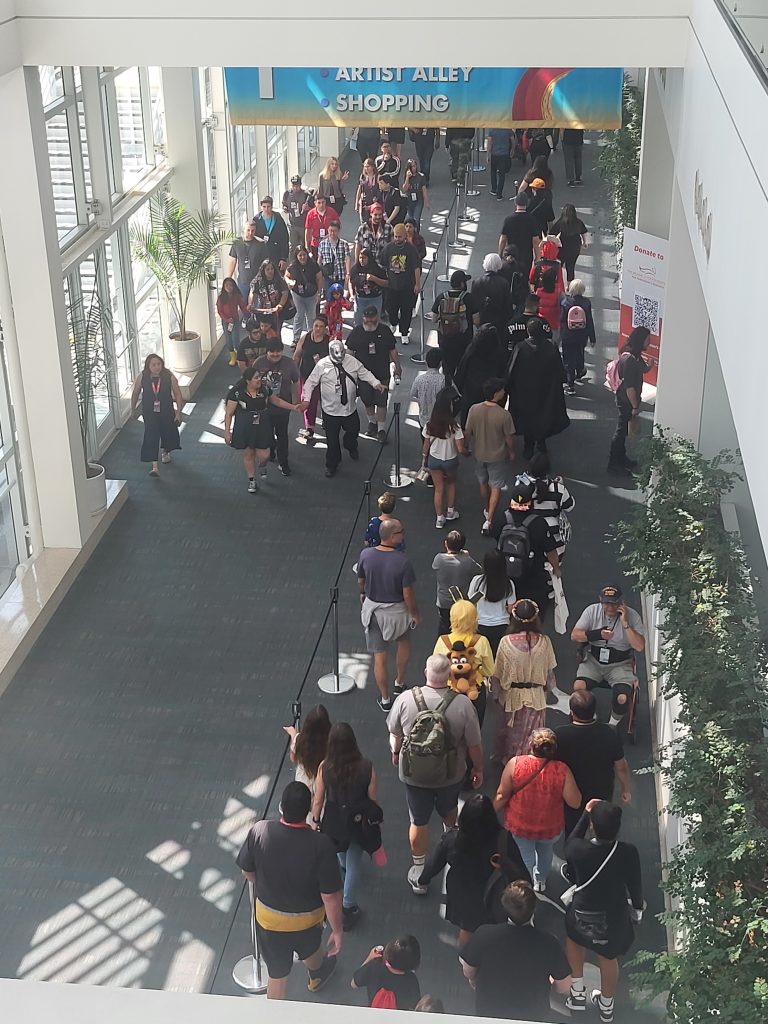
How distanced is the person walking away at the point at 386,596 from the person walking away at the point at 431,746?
120cm

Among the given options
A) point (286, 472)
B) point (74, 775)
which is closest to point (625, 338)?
point (286, 472)

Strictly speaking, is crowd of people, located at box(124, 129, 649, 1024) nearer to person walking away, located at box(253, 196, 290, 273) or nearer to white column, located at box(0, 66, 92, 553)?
person walking away, located at box(253, 196, 290, 273)

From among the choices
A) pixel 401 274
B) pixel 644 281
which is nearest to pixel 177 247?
pixel 401 274

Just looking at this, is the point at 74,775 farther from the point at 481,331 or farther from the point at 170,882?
the point at 481,331

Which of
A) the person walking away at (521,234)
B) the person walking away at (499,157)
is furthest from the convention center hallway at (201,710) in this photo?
the person walking away at (499,157)

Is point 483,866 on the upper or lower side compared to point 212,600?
upper

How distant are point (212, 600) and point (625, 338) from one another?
17.1 ft

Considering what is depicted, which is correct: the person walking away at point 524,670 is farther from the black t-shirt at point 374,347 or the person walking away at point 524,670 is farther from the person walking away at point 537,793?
the black t-shirt at point 374,347

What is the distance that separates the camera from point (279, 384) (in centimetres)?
1250

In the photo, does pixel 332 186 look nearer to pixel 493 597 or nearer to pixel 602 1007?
pixel 493 597

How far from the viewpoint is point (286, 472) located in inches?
500

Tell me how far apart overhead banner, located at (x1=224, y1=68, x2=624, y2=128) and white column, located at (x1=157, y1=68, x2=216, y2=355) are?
4.12 metres

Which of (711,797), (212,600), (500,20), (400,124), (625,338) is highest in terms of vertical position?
(500,20)

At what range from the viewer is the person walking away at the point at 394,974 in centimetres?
566
